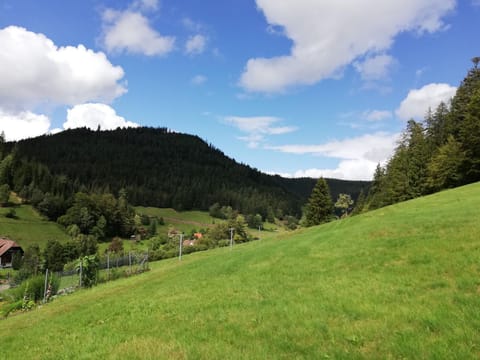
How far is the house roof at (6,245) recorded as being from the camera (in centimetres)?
10325

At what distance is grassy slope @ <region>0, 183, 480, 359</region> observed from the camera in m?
7.31

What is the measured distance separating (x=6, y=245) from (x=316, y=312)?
123 m

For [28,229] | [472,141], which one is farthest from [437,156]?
[28,229]

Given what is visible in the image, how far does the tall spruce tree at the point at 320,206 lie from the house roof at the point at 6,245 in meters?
92.4

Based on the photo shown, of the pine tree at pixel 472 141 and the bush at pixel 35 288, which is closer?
the bush at pixel 35 288

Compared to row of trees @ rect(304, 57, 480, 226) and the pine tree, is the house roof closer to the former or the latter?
row of trees @ rect(304, 57, 480, 226)

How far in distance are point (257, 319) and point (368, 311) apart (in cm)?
311

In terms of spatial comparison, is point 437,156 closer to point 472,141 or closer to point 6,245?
point 472,141

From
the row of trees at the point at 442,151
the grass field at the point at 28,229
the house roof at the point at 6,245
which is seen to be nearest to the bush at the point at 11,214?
the grass field at the point at 28,229

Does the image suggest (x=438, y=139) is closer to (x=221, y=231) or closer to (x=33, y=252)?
(x=221, y=231)

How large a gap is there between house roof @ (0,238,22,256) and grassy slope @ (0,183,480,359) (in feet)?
363

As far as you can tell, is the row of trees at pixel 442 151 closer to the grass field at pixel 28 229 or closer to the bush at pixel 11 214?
the grass field at pixel 28 229

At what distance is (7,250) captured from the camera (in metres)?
104

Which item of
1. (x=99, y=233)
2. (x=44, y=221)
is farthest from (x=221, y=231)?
(x=44, y=221)
